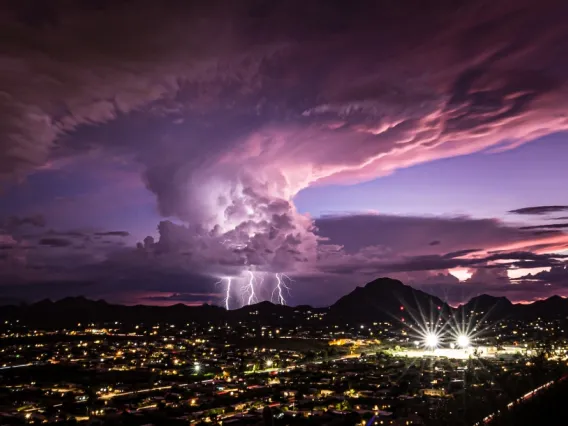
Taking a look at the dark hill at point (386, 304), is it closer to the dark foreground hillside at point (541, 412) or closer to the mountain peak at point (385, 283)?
the mountain peak at point (385, 283)

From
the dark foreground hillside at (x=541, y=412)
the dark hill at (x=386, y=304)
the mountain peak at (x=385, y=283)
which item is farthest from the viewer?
the mountain peak at (x=385, y=283)

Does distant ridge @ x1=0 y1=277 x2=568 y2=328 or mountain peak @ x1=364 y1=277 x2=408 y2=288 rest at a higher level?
mountain peak @ x1=364 y1=277 x2=408 y2=288

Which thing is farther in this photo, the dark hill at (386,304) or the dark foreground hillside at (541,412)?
the dark hill at (386,304)

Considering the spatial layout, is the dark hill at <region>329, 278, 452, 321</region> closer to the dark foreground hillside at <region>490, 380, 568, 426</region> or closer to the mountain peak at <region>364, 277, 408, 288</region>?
the mountain peak at <region>364, 277, 408, 288</region>

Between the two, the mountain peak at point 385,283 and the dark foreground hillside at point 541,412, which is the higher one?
the mountain peak at point 385,283

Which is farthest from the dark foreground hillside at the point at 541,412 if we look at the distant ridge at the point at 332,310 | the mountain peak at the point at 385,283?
the mountain peak at the point at 385,283

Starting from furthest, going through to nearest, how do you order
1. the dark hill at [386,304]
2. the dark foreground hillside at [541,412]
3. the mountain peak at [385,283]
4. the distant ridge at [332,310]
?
1. the mountain peak at [385,283]
2. the dark hill at [386,304]
3. the distant ridge at [332,310]
4. the dark foreground hillside at [541,412]

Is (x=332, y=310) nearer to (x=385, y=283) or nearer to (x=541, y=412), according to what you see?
(x=385, y=283)

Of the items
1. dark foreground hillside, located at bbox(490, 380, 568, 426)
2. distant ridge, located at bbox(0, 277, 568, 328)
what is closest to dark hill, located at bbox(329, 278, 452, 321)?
distant ridge, located at bbox(0, 277, 568, 328)

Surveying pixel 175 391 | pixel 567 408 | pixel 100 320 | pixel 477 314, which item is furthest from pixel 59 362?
pixel 477 314
